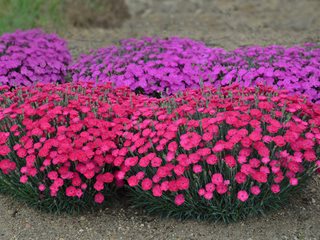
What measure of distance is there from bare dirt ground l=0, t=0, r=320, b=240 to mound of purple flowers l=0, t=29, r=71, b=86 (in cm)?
112

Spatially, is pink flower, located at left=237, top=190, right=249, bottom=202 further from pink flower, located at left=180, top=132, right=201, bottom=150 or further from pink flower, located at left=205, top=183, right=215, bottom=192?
pink flower, located at left=180, top=132, right=201, bottom=150

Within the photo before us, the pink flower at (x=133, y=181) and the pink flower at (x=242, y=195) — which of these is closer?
the pink flower at (x=242, y=195)

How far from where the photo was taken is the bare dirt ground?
3467 millimetres

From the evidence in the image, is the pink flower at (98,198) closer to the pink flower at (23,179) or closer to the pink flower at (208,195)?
the pink flower at (23,179)

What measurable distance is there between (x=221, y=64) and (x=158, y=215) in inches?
72.7

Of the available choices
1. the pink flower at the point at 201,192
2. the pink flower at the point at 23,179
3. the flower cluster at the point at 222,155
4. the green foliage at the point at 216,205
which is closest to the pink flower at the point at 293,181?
the flower cluster at the point at 222,155

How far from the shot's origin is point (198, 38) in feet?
24.1

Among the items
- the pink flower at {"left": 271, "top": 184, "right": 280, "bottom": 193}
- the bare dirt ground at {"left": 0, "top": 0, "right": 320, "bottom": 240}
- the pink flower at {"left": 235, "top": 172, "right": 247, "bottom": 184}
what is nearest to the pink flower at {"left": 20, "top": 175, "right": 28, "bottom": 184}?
the bare dirt ground at {"left": 0, "top": 0, "right": 320, "bottom": 240}

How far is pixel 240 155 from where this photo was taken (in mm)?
3223

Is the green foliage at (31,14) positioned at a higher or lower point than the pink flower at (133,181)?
lower

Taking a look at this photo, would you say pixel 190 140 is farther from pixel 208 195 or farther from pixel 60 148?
Result: pixel 60 148

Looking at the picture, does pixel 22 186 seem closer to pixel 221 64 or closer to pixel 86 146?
pixel 86 146

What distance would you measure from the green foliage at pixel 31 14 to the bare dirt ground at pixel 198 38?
1.07 ft

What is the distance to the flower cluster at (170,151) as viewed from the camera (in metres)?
3.25
